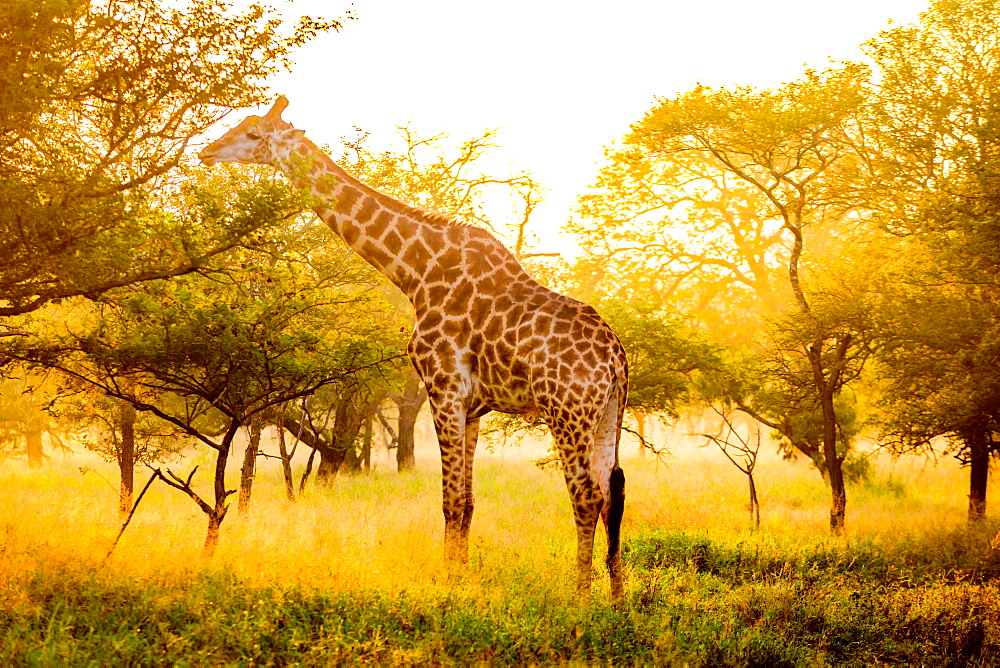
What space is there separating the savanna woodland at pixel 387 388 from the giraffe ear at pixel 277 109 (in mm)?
989

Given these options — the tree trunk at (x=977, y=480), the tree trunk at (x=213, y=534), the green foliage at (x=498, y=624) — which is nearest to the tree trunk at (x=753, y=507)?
the tree trunk at (x=977, y=480)

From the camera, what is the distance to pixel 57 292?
7.96 meters

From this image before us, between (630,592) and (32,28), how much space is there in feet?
25.9

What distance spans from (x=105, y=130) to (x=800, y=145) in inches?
477

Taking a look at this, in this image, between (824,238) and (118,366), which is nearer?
(118,366)

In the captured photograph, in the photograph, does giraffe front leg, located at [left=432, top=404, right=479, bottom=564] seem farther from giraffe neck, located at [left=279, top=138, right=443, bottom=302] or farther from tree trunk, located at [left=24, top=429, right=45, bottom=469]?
tree trunk, located at [left=24, top=429, right=45, bottom=469]

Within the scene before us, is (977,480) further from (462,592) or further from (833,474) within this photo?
(462,592)

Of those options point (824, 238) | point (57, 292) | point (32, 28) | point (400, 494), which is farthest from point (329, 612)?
point (824, 238)

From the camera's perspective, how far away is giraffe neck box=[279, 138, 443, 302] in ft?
32.7

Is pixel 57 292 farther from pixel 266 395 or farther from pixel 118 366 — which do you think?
pixel 266 395

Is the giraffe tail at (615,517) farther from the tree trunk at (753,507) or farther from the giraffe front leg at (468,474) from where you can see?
the tree trunk at (753,507)

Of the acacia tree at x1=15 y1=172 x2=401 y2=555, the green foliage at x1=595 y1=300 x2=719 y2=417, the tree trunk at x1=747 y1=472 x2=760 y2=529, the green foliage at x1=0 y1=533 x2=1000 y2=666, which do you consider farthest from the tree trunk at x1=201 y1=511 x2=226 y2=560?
the tree trunk at x1=747 y1=472 x2=760 y2=529

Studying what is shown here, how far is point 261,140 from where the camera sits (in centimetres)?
994

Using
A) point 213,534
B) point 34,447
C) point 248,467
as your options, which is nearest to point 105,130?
point 213,534
